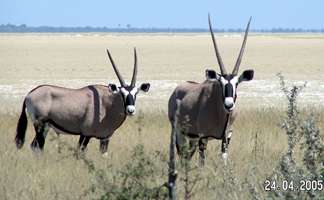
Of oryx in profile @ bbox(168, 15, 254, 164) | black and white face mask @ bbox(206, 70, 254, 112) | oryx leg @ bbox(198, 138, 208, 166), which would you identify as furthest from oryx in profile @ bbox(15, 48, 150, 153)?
black and white face mask @ bbox(206, 70, 254, 112)

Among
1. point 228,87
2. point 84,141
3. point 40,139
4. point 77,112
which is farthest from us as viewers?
point 77,112

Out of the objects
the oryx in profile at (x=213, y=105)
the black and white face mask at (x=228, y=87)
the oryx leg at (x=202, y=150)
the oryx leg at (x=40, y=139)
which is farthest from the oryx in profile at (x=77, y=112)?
the black and white face mask at (x=228, y=87)

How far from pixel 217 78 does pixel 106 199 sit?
473 cm

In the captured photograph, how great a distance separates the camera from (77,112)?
1157 cm

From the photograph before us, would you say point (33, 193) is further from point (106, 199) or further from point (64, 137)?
point (64, 137)

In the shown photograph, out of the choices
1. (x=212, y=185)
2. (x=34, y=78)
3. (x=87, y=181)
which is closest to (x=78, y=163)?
(x=87, y=181)

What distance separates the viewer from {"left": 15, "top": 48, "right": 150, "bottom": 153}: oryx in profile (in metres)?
11.4

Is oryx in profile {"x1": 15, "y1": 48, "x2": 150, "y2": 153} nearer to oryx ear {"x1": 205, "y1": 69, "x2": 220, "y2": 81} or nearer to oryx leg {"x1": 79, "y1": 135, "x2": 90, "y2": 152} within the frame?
oryx leg {"x1": 79, "y1": 135, "x2": 90, "y2": 152}

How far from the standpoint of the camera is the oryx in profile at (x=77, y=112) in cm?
1144

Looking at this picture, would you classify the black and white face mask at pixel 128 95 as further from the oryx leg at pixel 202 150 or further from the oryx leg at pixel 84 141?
the oryx leg at pixel 202 150

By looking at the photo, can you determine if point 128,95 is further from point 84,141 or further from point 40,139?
point 40,139

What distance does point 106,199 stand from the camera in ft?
19.0

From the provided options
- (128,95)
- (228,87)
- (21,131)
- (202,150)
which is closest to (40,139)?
(21,131)

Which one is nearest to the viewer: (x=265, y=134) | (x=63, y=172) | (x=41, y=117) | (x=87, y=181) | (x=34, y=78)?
(x=87, y=181)
